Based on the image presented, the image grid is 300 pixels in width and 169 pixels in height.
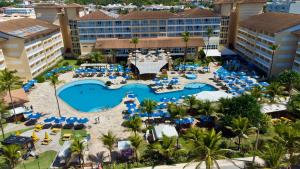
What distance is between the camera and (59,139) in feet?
123

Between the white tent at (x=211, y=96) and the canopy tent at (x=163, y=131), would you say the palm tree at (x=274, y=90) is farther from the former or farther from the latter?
the canopy tent at (x=163, y=131)

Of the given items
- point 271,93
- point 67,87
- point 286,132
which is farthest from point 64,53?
point 286,132

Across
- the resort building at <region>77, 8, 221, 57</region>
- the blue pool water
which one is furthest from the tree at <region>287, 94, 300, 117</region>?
the resort building at <region>77, 8, 221, 57</region>

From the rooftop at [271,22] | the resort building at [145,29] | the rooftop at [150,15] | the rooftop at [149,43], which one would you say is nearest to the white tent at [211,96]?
the rooftop at [271,22]

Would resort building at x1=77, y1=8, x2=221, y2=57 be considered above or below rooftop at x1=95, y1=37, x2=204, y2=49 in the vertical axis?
above

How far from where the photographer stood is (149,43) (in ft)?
245

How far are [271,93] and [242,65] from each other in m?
30.6

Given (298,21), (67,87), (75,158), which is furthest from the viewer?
(67,87)

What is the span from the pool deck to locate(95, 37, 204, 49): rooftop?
12337 millimetres

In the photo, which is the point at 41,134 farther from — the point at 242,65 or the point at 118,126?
the point at 242,65

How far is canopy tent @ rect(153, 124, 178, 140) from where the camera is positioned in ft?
113

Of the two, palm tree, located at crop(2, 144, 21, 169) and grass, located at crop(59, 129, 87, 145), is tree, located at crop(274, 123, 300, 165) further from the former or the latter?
palm tree, located at crop(2, 144, 21, 169)

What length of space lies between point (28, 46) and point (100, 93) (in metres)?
21.4

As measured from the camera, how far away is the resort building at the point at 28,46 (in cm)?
5741
